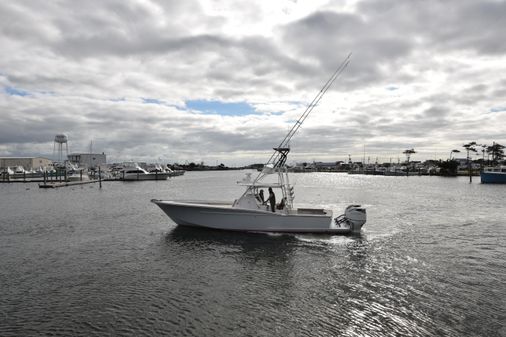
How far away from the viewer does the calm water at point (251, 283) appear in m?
10.1

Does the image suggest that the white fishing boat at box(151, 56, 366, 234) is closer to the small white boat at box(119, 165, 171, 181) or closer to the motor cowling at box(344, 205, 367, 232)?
the motor cowling at box(344, 205, 367, 232)

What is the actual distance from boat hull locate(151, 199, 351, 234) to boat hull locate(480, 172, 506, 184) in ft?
269

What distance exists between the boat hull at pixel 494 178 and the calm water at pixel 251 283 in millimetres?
73183

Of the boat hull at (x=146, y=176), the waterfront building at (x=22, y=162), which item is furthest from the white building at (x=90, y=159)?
the boat hull at (x=146, y=176)

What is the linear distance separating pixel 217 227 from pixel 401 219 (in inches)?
664

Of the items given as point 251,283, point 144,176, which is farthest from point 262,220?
point 144,176

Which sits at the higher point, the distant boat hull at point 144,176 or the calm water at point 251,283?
the distant boat hull at point 144,176

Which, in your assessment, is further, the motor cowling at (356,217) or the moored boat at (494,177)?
the moored boat at (494,177)

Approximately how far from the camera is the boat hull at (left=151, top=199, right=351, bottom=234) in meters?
21.4

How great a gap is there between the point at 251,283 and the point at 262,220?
26.9 feet

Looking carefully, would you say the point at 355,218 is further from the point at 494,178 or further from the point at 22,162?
the point at 22,162

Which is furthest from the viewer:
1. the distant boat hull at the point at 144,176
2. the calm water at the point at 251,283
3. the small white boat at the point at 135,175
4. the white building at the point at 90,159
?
the white building at the point at 90,159

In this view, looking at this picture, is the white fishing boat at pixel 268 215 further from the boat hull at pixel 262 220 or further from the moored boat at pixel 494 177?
the moored boat at pixel 494 177

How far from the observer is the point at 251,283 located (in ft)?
44.3
